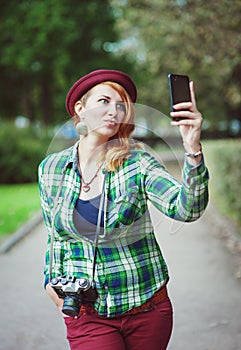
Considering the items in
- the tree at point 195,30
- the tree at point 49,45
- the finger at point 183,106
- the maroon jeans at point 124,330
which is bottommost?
the maroon jeans at point 124,330

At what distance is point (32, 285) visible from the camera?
716 cm

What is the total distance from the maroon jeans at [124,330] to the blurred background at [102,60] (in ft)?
26.7

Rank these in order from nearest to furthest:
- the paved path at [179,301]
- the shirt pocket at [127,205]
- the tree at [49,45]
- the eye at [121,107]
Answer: the shirt pocket at [127,205], the eye at [121,107], the paved path at [179,301], the tree at [49,45]

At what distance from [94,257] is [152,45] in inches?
820

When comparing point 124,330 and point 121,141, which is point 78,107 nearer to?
point 121,141

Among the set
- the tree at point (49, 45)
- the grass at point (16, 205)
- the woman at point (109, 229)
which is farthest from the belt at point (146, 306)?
the tree at point (49, 45)

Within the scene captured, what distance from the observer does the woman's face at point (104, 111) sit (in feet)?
8.01

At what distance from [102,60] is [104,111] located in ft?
94.3

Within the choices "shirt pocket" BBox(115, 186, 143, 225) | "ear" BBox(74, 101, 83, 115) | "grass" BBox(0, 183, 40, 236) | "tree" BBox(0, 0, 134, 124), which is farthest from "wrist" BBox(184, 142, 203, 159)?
"tree" BBox(0, 0, 134, 124)

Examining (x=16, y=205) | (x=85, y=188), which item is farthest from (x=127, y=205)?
(x=16, y=205)

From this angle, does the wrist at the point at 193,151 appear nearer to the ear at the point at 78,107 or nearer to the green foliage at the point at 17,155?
the ear at the point at 78,107

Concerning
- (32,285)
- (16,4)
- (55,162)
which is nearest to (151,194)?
(55,162)

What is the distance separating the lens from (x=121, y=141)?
2.51 meters

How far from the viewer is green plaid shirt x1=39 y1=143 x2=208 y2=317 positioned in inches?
93.0
